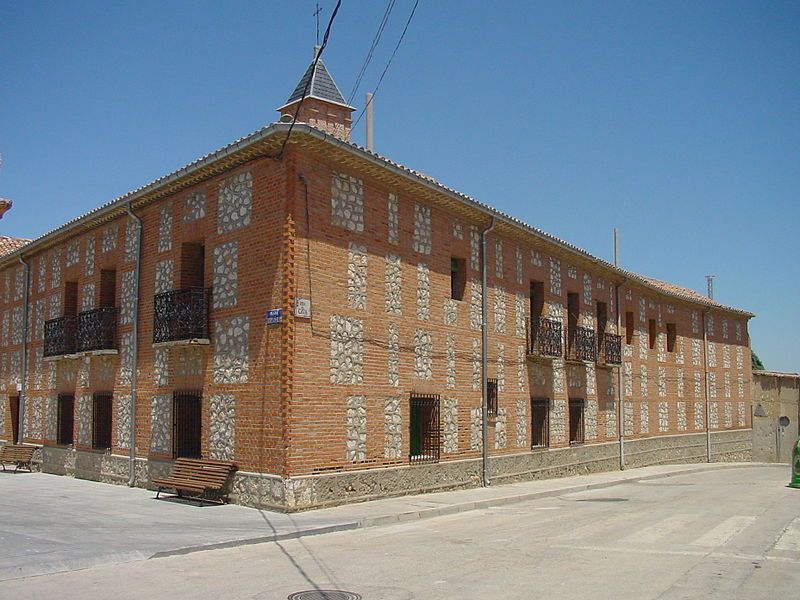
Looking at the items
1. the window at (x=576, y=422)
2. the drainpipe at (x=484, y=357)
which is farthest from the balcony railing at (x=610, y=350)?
the drainpipe at (x=484, y=357)

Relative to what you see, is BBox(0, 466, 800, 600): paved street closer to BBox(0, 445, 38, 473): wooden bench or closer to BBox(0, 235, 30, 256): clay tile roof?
BBox(0, 445, 38, 473): wooden bench

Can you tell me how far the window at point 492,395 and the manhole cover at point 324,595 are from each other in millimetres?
11419

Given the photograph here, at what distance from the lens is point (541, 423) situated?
21.0 meters

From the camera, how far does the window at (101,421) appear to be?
18234 mm

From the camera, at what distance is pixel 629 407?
85.8 feet

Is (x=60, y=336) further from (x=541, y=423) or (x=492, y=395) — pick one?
(x=541, y=423)

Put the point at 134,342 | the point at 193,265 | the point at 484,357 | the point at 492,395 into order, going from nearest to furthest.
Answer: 1. the point at 193,265
2. the point at 134,342
3. the point at 484,357
4. the point at 492,395

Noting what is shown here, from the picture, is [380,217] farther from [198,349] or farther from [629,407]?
[629,407]

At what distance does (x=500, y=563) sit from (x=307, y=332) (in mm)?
5820

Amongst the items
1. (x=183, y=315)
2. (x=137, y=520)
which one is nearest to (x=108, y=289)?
(x=183, y=315)

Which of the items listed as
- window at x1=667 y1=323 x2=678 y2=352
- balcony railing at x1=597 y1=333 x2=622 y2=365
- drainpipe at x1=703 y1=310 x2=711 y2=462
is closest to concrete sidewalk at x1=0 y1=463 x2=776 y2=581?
balcony railing at x1=597 y1=333 x2=622 y2=365

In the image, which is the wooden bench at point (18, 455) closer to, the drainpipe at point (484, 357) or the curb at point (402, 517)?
the drainpipe at point (484, 357)

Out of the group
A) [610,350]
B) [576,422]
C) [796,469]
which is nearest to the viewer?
[796,469]

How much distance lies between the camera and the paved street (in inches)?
287
